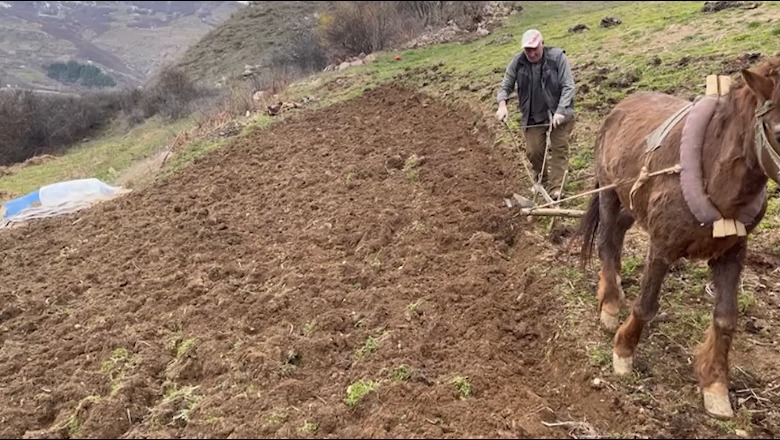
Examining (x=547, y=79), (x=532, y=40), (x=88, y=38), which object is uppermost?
(x=88, y=38)

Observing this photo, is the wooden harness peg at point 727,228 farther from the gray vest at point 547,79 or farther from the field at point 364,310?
the gray vest at point 547,79

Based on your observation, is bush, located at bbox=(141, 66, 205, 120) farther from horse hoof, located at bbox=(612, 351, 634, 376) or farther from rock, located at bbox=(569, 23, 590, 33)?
horse hoof, located at bbox=(612, 351, 634, 376)

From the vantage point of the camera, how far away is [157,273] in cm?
666

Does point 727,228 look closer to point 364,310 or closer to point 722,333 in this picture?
point 722,333

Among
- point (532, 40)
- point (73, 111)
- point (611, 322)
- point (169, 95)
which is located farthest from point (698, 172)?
point (73, 111)

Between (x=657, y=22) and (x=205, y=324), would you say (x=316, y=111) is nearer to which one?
(x=657, y=22)

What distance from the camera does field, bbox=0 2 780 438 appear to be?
365cm

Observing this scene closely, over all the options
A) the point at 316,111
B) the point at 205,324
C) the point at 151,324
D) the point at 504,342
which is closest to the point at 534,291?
the point at 504,342

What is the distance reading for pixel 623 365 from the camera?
12.7 ft

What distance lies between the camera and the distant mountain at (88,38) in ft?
80.8

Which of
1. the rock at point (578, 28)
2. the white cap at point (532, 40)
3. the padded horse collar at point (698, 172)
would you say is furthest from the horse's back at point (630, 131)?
the rock at point (578, 28)

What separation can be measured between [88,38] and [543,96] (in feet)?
141

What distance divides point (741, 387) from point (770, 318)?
911 millimetres

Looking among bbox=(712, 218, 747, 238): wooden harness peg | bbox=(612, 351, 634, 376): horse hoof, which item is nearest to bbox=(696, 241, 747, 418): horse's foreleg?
bbox=(712, 218, 747, 238): wooden harness peg
